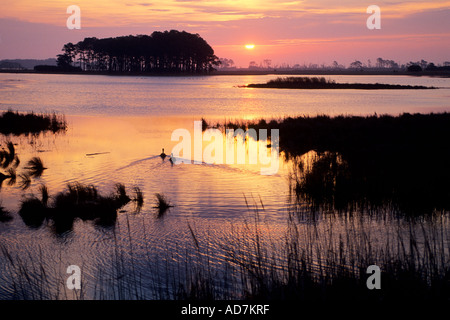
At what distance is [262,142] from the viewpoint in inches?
976

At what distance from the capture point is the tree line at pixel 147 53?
15712 centimetres

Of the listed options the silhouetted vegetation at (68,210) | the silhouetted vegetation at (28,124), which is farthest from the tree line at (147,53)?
the silhouetted vegetation at (68,210)

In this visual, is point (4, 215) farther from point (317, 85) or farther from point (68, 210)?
point (317, 85)

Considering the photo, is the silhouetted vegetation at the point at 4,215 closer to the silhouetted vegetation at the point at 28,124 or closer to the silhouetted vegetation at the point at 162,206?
the silhouetted vegetation at the point at 162,206

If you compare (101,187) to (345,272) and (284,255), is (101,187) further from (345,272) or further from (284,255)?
(345,272)

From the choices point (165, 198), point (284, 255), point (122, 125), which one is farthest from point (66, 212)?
point (122, 125)

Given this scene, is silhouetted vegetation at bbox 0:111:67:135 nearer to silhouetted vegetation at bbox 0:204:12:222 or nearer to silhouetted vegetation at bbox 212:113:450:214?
silhouetted vegetation at bbox 212:113:450:214

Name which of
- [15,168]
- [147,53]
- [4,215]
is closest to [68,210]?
[4,215]

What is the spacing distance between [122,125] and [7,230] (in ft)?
74.3

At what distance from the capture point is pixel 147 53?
15838 centimetres

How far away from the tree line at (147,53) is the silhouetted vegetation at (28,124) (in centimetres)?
13101

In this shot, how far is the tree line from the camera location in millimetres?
157125

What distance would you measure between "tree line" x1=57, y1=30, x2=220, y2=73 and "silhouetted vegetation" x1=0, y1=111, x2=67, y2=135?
131 meters

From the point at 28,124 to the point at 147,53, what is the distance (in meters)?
135
